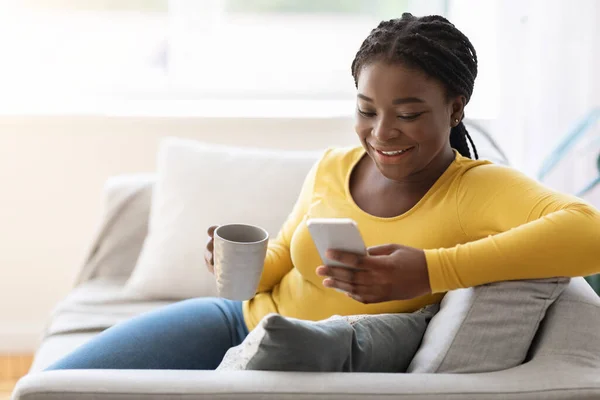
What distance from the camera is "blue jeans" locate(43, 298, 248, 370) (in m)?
1.57

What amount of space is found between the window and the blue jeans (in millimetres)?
1450

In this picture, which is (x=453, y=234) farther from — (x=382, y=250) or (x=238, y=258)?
(x=238, y=258)

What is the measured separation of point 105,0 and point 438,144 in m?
1.89

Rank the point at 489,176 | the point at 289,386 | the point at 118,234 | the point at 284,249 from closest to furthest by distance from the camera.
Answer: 1. the point at 289,386
2. the point at 489,176
3. the point at 284,249
4. the point at 118,234

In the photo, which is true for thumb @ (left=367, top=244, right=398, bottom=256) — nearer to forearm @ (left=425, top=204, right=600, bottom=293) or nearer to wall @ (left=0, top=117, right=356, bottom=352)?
forearm @ (left=425, top=204, right=600, bottom=293)

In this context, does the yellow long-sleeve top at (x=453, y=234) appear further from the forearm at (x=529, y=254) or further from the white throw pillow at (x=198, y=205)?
the white throw pillow at (x=198, y=205)

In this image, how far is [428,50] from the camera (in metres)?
1.46

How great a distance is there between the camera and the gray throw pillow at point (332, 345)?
130 cm

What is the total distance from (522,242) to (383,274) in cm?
23

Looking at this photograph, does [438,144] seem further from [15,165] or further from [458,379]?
[15,165]

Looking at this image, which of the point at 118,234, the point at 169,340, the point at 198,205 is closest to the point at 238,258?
the point at 169,340

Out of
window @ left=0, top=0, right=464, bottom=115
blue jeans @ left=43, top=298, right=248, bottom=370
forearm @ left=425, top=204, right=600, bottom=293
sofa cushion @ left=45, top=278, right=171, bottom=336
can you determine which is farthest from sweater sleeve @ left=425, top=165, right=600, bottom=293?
window @ left=0, top=0, right=464, bottom=115

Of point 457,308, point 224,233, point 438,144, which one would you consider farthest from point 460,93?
point 224,233

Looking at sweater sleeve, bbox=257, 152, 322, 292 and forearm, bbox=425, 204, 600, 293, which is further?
sweater sleeve, bbox=257, 152, 322, 292
